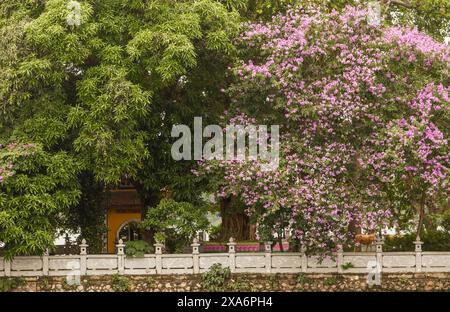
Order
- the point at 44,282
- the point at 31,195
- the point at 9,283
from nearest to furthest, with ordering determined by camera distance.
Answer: the point at 31,195 < the point at 9,283 < the point at 44,282

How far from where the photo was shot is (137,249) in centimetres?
2445

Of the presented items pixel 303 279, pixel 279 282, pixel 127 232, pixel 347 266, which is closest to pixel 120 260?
pixel 279 282

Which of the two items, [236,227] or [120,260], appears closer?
[120,260]

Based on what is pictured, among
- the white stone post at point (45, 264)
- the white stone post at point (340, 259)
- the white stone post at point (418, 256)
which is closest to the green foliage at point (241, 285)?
the white stone post at point (340, 259)

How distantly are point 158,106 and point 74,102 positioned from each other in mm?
2818

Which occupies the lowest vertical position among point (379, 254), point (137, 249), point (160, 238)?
point (379, 254)

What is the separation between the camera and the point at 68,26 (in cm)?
2352

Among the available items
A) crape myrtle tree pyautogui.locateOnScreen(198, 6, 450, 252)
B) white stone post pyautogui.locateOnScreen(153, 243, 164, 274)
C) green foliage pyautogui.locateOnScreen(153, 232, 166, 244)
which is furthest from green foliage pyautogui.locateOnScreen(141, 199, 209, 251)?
crape myrtle tree pyautogui.locateOnScreen(198, 6, 450, 252)

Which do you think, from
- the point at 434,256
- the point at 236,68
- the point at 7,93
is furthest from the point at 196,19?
the point at 434,256

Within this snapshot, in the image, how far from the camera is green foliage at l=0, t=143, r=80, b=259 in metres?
22.5

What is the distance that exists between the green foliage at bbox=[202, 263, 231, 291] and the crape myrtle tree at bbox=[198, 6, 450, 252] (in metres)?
1.72

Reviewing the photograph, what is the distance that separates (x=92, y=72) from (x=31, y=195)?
13.8 ft

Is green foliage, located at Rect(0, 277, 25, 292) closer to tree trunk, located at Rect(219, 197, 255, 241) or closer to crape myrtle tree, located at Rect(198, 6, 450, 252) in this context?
crape myrtle tree, located at Rect(198, 6, 450, 252)

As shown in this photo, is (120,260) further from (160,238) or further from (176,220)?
(176,220)
